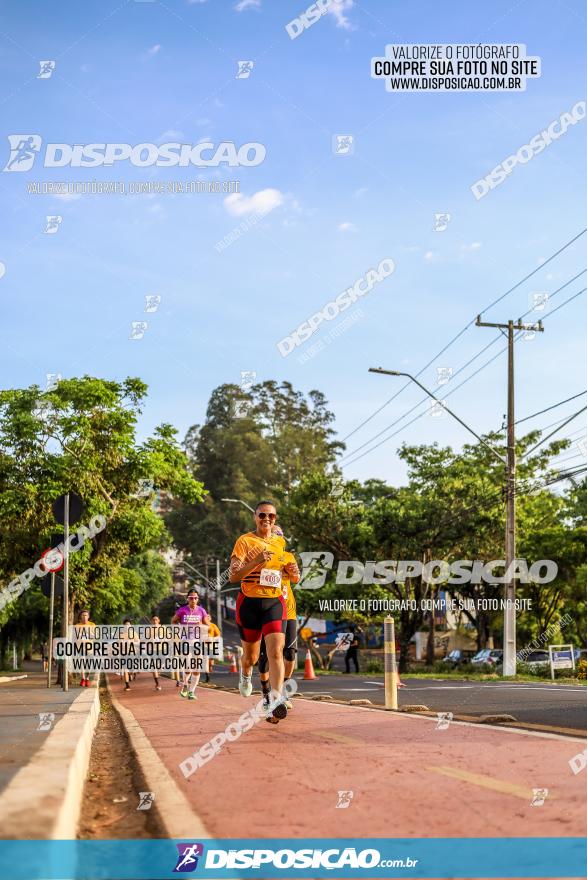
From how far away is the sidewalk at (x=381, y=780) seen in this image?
4.23m

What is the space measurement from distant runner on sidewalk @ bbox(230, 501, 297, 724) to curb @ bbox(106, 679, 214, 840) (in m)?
1.32

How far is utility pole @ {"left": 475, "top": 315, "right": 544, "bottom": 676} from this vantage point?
2753cm

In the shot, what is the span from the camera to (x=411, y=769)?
589cm

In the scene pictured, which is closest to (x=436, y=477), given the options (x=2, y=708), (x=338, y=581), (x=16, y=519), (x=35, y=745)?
(x=338, y=581)

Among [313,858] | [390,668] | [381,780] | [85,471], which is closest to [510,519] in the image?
[85,471]

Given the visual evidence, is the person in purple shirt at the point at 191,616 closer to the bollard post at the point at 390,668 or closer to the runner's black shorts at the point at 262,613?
the bollard post at the point at 390,668

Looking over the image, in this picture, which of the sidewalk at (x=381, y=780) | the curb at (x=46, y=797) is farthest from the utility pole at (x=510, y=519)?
the curb at (x=46, y=797)

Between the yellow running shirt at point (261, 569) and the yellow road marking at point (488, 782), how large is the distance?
3048mm

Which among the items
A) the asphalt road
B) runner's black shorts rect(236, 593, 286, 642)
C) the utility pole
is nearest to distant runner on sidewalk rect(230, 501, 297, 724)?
runner's black shorts rect(236, 593, 286, 642)

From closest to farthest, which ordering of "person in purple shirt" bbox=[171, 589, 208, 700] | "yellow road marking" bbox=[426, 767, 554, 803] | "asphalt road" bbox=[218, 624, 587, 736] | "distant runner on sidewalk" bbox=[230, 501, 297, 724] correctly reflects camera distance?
"yellow road marking" bbox=[426, 767, 554, 803] → "distant runner on sidewalk" bbox=[230, 501, 297, 724] → "asphalt road" bbox=[218, 624, 587, 736] → "person in purple shirt" bbox=[171, 589, 208, 700]

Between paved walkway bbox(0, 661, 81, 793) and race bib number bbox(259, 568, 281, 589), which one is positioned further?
race bib number bbox(259, 568, 281, 589)

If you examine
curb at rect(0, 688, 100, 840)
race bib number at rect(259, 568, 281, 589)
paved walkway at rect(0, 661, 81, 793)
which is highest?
race bib number at rect(259, 568, 281, 589)

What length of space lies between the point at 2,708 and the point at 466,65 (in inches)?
472

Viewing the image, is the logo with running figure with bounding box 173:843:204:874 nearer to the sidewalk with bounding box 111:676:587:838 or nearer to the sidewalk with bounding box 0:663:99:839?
the sidewalk with bounding box 111:676:587:838
